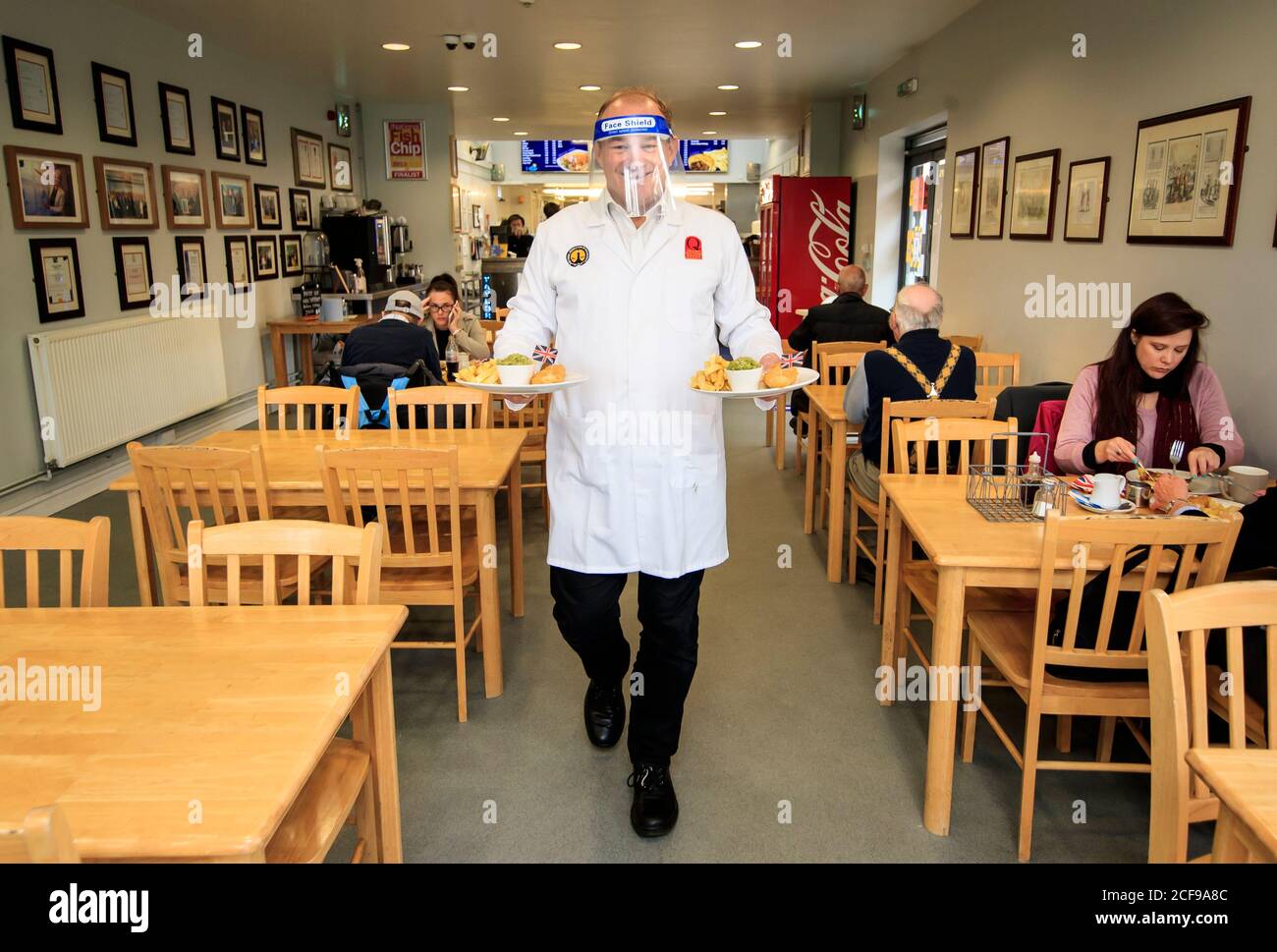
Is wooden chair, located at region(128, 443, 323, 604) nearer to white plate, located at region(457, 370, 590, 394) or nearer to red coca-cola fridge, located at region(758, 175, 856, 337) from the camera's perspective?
white plate, located at region(457, 370, 590, 394)

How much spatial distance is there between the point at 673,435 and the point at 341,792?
3.52 feet

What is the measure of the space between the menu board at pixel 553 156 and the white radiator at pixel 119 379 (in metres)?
11.3

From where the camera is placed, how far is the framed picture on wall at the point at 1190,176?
11.0ft

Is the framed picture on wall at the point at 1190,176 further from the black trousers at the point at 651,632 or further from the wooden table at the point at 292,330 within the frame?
the wooden table at the point at 292,330

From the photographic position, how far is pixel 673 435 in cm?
227

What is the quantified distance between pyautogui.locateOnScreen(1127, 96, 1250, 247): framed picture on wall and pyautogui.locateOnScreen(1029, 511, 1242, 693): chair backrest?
1.75m

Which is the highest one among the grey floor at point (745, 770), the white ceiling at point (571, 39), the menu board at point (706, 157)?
the menu board at point (706, 157)

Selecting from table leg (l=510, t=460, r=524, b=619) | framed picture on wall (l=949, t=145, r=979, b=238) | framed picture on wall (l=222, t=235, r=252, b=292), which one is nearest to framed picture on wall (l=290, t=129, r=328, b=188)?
framed picture on wall (l=222, t=235, r=252, b=292)

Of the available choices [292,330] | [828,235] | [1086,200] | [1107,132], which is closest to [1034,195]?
[1086,200]

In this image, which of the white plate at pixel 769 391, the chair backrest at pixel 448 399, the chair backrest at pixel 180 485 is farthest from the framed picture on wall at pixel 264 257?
the white plate at pixel 769 391

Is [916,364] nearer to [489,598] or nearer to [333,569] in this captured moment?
[489,598]
